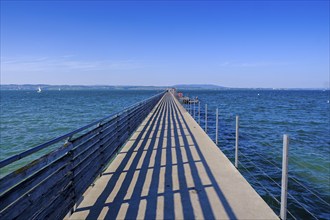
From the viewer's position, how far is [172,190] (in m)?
4.41

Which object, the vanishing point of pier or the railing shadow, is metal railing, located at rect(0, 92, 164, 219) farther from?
the railing shadow

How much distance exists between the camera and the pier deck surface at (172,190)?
11.9 ft

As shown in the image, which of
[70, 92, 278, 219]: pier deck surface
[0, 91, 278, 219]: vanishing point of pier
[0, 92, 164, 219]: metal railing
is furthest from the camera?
[70, 92, 278, 219]: pier deck surface

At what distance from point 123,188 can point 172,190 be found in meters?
0.87

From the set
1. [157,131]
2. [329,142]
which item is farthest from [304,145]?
[157,131]

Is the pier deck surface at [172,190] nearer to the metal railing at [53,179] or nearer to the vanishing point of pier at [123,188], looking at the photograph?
the vanishing point of pier at [123,188]

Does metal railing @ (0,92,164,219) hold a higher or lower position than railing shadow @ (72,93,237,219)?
higher

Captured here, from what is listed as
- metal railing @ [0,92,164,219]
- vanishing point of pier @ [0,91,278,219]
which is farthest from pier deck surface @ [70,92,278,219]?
metal railing @ [0,92,164,219]

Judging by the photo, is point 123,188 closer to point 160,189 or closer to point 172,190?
point 160,189

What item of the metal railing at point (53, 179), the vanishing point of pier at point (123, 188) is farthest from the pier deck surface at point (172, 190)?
the metal railing at point (53, 179)

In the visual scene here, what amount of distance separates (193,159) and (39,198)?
13.5ft

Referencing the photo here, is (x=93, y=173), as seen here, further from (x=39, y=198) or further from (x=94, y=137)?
(x=39, y=198)

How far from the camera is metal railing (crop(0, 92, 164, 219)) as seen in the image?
7.95 feet

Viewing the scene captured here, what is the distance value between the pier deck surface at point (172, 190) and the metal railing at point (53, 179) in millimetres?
336
